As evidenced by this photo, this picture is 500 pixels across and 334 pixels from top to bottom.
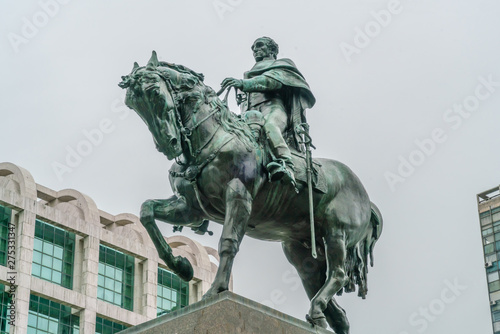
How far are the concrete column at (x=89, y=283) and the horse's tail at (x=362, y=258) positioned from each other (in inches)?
1619

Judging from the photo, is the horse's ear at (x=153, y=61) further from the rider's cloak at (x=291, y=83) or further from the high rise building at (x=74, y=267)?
the high rise building at (x=74, y=267)

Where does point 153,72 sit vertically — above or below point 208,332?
above

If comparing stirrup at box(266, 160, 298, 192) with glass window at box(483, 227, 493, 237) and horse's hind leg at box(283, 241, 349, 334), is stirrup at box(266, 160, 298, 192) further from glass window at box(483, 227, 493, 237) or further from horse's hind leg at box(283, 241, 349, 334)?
glass window at box(483, 227, 493, 237)

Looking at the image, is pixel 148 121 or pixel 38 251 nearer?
pixel 148 121

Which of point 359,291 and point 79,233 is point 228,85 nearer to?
point 359,291

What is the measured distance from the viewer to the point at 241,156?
44.4ft

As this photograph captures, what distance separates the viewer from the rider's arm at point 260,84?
15062 millimetres

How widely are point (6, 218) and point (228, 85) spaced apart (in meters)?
40.6

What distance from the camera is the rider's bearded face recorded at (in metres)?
16.0

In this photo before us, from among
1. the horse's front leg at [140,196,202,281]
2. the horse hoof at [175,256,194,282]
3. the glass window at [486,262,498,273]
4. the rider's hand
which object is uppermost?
the glass window at [486,262,498,273]

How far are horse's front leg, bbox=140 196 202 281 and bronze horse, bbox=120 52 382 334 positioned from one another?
0.01 meters

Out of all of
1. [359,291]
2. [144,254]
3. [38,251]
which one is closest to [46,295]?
[38,251]

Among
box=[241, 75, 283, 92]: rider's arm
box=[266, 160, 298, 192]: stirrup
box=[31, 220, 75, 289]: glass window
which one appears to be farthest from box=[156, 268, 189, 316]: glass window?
box=[266, 160, 298, 192]: stirrup

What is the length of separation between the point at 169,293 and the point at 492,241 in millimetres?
32132
